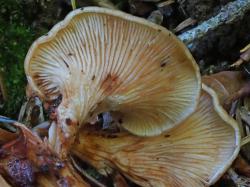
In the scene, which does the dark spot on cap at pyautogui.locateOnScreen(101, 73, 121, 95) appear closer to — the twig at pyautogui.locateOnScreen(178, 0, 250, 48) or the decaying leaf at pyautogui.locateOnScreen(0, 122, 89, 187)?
the decaying leaf at pyautogui.locateOnScreen(0, 122, 89, 187)

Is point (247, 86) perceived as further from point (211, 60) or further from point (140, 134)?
point (140, 134)

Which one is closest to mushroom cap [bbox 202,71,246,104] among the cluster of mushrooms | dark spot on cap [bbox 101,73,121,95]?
the cluster of mushrooms

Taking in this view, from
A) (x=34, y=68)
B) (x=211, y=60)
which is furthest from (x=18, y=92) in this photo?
(x=211, y=60)

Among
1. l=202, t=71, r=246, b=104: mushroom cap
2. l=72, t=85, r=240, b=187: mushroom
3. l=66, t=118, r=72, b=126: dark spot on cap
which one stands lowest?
l=72, t=85, r=240, b=187: mushroom

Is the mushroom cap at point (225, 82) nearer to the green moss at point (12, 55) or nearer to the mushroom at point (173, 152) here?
the mushroom at point (173, 152)

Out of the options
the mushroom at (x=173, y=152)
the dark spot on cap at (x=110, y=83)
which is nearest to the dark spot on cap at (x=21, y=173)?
the mushroom at (x=173, y=152)

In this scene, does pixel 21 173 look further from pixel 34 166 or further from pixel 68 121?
pixel 68 121
